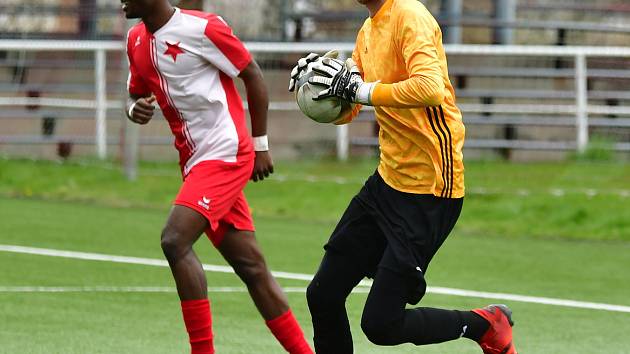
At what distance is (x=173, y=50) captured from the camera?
7.35 meters

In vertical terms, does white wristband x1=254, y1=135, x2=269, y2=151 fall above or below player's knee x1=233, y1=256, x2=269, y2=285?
above

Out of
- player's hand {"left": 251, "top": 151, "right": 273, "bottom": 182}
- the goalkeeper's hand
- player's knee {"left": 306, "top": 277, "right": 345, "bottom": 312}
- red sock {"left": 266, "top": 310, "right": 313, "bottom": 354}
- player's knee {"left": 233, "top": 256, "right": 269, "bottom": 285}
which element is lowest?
red sock {"left": 266, "top": 310, "right": 313, "bottom": 354}

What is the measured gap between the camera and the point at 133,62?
7539mm

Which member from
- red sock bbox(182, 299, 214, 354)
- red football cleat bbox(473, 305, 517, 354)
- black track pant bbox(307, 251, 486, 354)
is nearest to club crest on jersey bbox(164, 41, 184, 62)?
red sock bbox(182, 299, 214, 354)

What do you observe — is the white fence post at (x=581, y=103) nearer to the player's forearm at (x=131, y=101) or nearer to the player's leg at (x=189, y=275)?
the player's forearm at (x=131, y=101)

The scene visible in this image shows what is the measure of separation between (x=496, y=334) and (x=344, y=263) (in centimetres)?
98

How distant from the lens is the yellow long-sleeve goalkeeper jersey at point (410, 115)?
20.6 feet

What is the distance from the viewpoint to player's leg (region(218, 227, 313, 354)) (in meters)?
7.30

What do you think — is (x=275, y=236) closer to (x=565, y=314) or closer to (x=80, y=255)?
(x=80, y=255)

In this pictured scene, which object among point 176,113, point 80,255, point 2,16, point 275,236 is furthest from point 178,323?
point 2,16

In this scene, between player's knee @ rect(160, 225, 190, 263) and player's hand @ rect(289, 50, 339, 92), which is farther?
player's knee @ rect(160, 225, 190, 263)

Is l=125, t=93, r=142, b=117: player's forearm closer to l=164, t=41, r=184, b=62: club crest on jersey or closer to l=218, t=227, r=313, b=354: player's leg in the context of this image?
l=164, t=41, r=184, b=62: club crest on jersey

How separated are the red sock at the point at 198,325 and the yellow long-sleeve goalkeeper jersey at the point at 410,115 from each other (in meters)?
1.17

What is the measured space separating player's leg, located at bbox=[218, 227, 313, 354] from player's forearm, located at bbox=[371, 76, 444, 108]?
4.75 ft
